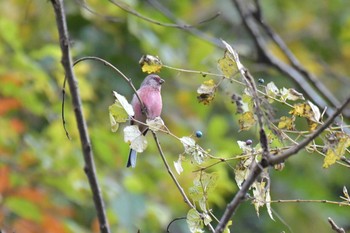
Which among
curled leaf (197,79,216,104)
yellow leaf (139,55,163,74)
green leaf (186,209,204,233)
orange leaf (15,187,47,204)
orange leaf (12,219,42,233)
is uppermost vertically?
yellow leaf (139,55,163,74)

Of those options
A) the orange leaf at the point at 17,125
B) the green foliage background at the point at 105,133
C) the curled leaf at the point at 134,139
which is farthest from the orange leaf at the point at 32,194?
the curled leaf at the point at 134,139

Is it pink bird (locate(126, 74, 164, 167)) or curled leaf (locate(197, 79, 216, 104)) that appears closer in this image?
curled leaf (locate(197, 79, 216, 104))

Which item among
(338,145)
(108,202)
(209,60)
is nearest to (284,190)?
(209,60)

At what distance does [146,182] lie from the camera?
4.76 metres

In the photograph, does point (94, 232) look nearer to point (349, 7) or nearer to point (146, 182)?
point (146, 182)

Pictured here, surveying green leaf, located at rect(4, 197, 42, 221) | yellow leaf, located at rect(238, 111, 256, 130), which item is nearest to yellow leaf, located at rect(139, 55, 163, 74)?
yellow leaf, located at rect(238, 111, 256, 130)

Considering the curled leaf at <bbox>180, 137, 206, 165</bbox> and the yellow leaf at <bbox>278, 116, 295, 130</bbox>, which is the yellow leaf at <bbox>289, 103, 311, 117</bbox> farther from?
the curled leaf at <bbox>180, 137, 206, 165</bbox>

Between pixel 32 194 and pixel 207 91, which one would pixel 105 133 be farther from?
pixel 207 91

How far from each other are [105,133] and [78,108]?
2.70 metres

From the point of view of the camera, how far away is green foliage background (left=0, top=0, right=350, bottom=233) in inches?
183

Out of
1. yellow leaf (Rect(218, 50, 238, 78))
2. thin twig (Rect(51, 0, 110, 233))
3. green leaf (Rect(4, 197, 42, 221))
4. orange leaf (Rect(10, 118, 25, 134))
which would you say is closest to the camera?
thin twig (Rect(51, 0, 110, 233))

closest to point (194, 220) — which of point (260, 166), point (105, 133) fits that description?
point (260, 166)

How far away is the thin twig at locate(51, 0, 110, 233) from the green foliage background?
6.62 feet

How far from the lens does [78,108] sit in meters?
1.73
